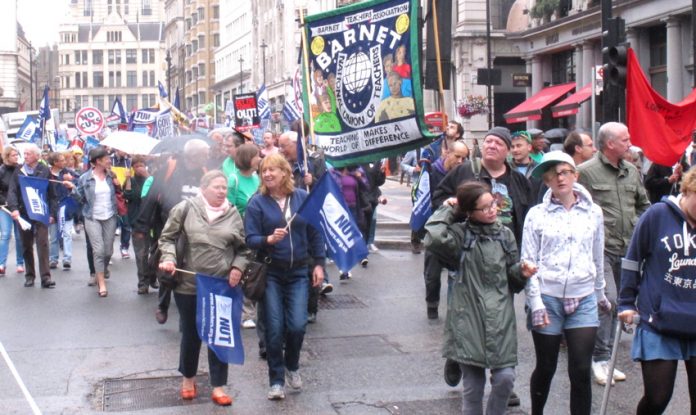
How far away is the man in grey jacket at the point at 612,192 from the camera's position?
7.85 m

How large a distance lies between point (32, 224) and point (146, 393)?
6766 millimetres

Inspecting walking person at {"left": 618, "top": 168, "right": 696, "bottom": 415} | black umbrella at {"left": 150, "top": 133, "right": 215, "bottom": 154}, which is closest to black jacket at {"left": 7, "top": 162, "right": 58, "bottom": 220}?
black umbrella at {"left": 150, "top": 133, "right": 215, "bottom": 154}

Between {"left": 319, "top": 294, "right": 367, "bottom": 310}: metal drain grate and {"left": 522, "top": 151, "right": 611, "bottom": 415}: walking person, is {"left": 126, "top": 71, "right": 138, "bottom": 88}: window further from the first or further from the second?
{"left": 522, "top": 151, "right": 611, "bottom": 415}: walking person

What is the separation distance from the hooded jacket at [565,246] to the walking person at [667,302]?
2.32ft


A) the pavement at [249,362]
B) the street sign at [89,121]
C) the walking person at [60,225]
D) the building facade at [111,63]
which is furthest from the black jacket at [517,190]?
the building facade at [111,63]

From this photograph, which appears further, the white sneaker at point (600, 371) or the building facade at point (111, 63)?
the building facade at point (111, 63)

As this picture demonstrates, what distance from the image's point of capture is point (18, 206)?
44.9 feet

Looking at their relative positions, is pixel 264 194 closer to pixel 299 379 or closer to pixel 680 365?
pixel 299 379

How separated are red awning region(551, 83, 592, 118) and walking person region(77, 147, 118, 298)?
20.2m

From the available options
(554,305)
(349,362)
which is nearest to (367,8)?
(349,362)

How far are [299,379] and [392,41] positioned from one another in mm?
3084

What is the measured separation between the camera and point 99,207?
514 inches

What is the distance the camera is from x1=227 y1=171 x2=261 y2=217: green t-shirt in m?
9.42

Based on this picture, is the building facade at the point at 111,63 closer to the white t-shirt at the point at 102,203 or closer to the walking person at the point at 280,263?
the white t-shirt at the point at 102,203
